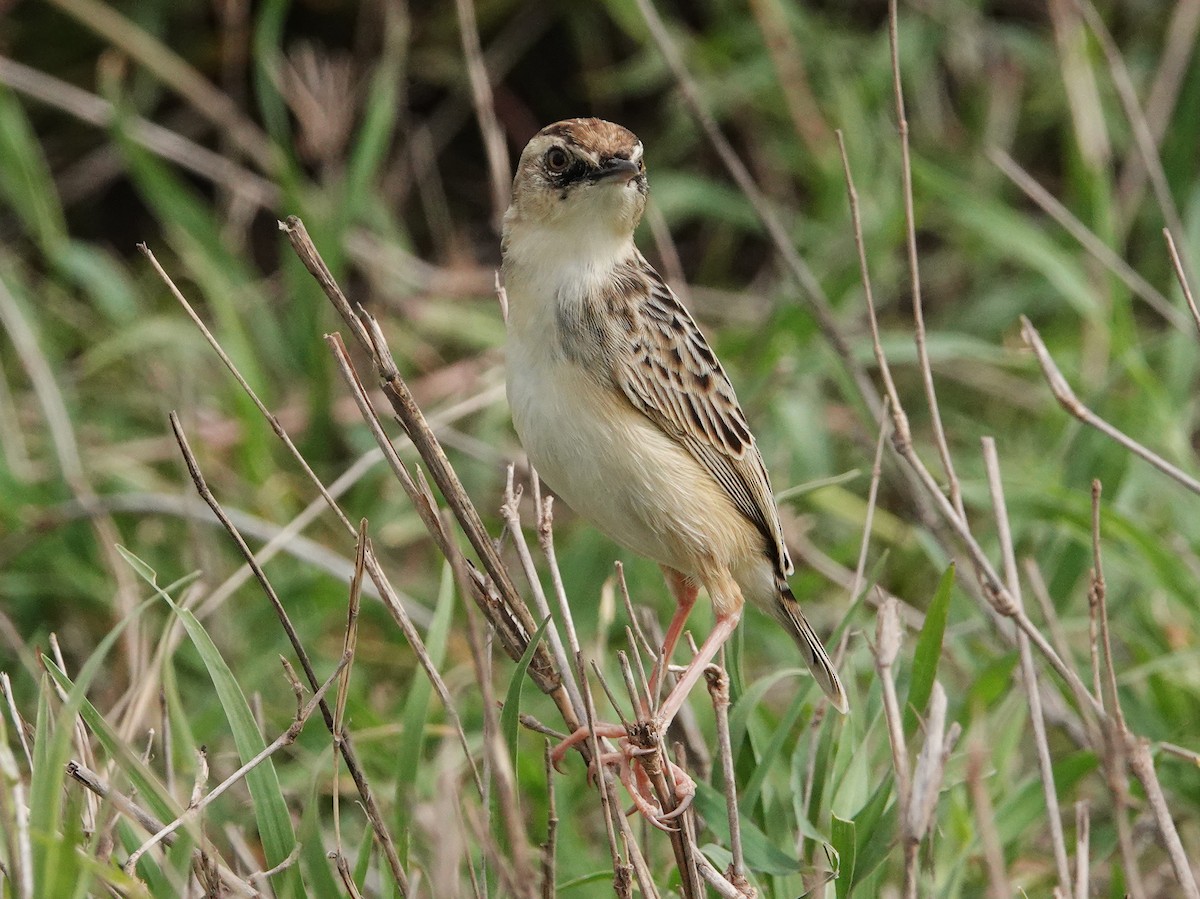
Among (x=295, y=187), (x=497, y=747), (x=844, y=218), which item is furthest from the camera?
(x=844, y=218)

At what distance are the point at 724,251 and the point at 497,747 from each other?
18.8 ft

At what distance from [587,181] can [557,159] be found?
0.12 metres

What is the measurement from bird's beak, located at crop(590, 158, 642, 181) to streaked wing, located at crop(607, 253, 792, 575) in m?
0.27

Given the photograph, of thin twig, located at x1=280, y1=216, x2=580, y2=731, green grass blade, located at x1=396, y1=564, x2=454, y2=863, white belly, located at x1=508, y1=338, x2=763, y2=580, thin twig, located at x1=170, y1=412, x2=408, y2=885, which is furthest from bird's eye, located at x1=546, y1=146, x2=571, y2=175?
thin twig, located at x1=170, y1=412, x2=408, y2=885

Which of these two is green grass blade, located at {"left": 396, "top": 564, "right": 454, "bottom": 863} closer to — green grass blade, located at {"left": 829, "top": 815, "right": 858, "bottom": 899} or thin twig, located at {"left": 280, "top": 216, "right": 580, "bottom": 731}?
thin twig, located at {"left": 280, "top": 216, "right": 580, "bottom": 731}

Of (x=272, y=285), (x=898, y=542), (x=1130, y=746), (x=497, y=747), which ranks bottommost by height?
(x=898, y=542)

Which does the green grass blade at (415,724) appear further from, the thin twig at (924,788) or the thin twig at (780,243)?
the thin twig at (780,243)

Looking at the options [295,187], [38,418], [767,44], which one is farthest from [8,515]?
[767,44]

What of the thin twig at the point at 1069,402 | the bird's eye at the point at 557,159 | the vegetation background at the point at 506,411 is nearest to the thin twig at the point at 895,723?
the vegetation background at the point at 506,411

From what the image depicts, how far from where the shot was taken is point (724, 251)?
7.74 m

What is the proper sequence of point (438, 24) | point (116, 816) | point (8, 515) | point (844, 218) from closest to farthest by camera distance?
point (116, 816), point (8, 515), point (844, 218), point (438, 24)

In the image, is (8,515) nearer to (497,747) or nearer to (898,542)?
(898,542)

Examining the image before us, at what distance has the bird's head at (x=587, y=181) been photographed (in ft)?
11.8

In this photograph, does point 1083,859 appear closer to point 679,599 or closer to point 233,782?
point 679,599
